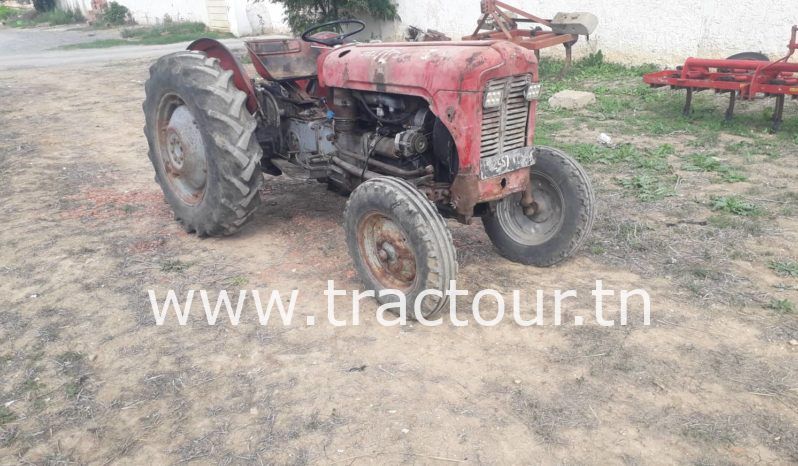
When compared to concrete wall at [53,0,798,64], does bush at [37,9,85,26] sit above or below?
above

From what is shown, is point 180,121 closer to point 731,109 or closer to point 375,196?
point 375,196

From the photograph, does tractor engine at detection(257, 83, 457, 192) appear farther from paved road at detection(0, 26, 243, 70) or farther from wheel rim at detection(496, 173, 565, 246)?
paved road at detection(0, 26, 243, 70)

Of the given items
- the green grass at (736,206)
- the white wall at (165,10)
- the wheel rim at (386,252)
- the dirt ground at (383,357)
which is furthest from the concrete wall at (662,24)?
the white wall at (165,10)

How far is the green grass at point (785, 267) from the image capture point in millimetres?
4172

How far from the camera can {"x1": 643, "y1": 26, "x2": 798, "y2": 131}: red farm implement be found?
24.6 feet

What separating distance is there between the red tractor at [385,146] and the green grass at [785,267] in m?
1.34

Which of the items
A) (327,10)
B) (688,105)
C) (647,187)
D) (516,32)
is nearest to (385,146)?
(647,187)

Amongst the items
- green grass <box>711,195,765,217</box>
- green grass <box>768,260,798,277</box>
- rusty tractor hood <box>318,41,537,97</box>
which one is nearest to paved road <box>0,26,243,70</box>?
rusty tractor hood <box>318,41,537,97</box>

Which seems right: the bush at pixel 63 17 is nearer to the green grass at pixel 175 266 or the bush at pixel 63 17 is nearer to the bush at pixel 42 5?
the bush at pixel 42 5

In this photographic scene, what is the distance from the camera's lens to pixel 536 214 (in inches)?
174

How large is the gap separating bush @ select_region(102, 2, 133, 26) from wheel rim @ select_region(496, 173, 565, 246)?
28426mm

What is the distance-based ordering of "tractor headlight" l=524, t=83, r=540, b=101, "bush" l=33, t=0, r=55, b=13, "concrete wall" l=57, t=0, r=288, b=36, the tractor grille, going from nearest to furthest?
1. the tractor grille
2. "tractor headlight" l=524, t=83, r=540, b=101
3. "concrete wall" l=57, t=0, r=288, b=36
4. "bush" l=33, t=0, r=55, b=13

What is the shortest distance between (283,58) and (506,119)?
2123 millimetres

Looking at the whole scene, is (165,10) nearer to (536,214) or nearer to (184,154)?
(184,154)
